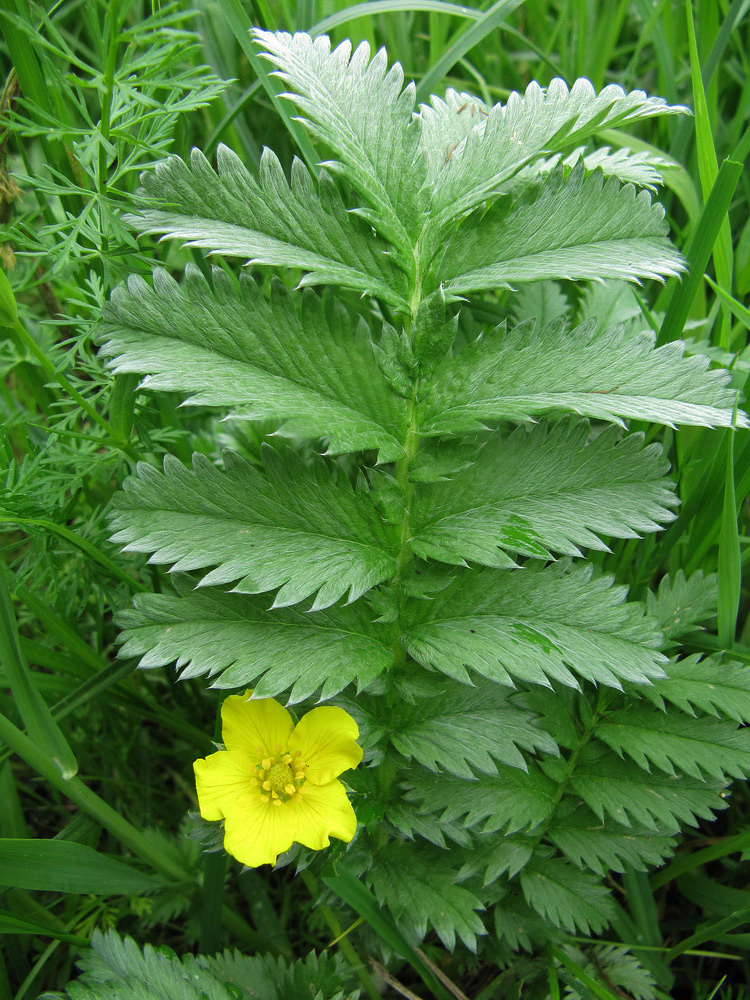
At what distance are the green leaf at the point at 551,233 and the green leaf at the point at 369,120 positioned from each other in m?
0.10

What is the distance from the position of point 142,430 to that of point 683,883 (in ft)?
4.99

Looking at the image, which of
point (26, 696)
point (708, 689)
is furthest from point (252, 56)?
point (708, 689)

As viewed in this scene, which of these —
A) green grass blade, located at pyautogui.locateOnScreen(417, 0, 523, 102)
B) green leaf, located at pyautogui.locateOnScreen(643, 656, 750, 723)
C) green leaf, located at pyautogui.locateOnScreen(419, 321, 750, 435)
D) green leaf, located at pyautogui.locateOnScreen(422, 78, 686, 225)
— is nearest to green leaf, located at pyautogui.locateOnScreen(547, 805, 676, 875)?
green leaf, located at pyautogui.locateOnScreen(643, 656, 750, 723)

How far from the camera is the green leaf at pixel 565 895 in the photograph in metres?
1.51

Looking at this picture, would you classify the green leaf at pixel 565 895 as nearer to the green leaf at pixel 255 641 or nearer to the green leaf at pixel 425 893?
the green leaf at pixel 425 893

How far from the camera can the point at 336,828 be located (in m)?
1.34

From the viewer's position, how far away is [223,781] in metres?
1.40

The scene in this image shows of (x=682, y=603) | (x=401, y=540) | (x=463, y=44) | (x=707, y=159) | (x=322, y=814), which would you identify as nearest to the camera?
(x=322, y=814)

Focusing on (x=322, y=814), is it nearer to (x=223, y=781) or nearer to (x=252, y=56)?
(x=223, y=781)

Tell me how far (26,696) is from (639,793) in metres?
1.09

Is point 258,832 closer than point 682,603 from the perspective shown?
Yes

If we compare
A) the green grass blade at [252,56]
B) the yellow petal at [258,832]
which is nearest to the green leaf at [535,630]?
the yellow petal at [258,832]

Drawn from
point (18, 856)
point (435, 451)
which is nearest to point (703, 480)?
point (435, 451)

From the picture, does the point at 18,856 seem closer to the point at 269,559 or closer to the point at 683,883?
the point at 269,559
